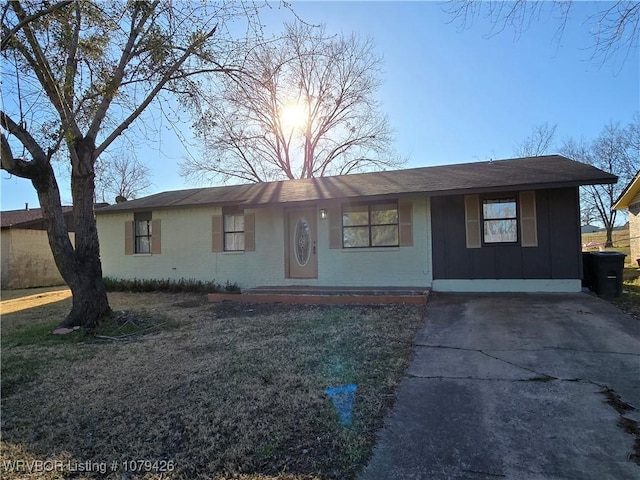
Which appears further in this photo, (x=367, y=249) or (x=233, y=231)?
(x=233, y=231)

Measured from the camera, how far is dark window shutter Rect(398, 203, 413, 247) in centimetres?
946

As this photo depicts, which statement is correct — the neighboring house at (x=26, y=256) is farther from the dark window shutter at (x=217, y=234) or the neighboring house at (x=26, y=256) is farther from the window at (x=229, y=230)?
the window at (x=229, y=230)

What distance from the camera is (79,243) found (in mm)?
6871

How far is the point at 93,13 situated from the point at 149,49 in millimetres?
1160

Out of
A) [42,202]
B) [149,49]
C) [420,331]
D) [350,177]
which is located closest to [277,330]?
[420,331]

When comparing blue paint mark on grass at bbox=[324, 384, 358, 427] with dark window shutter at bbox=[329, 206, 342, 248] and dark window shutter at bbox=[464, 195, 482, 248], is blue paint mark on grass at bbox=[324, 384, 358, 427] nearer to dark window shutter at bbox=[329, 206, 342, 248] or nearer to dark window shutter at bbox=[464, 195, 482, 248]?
dark window shutter at bbox=[464, 195, 482, 248]

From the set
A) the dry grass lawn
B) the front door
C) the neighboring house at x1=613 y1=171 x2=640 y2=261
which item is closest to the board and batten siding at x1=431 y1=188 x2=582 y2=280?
the dry grass lawn

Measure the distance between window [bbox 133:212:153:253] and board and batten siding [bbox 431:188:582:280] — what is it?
9203 mm

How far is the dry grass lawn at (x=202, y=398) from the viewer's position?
99.3 inches

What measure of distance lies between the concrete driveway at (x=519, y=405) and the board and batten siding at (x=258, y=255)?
381 centimetres

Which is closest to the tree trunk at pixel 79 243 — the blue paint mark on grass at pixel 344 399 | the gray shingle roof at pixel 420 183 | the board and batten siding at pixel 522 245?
the gray shingle roof at pixel 420 183

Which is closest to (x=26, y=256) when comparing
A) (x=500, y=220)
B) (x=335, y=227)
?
(x=335, y=227)

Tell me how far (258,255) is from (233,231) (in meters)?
1.19

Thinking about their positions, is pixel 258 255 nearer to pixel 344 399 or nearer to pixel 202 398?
pixel 202 398
